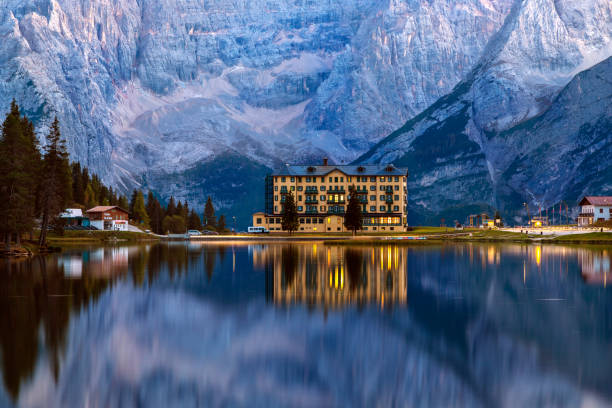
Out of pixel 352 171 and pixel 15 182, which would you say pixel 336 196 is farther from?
pixel 15 182

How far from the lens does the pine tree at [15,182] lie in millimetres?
83812

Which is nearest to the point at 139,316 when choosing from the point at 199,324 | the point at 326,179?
the point at 199,324

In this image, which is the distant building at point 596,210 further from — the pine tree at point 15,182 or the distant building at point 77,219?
the pine tree at point 15,182

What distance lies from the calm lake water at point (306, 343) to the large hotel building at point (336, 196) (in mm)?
142630

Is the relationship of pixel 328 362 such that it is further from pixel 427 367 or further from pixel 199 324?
pixel 199 324

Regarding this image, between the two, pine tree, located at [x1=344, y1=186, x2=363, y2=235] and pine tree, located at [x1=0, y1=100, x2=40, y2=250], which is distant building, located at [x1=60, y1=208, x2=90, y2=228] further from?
pine tree, located at [x1=0, y1=100, x2=40, y2=250]

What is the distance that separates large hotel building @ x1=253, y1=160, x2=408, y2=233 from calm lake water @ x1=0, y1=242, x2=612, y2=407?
143 m

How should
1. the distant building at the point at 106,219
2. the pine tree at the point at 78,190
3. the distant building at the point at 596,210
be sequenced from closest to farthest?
the distant building at the point at 106,219, the distant building at the point at 596,210, the pine tree at the point at 78,190

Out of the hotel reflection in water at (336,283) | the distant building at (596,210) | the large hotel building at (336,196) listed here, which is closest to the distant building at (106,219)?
the large hotel building at (336,196)

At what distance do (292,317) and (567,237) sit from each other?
112 m

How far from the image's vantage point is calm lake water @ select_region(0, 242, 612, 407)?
21.5 meters

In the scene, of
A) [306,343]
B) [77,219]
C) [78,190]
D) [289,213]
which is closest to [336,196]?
[289,213]

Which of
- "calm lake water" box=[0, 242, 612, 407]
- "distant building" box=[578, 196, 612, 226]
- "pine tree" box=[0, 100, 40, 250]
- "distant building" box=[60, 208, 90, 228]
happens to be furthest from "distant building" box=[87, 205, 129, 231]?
"calm lake water" box=[0, 242, 612, 407]

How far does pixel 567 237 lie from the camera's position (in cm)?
13462
